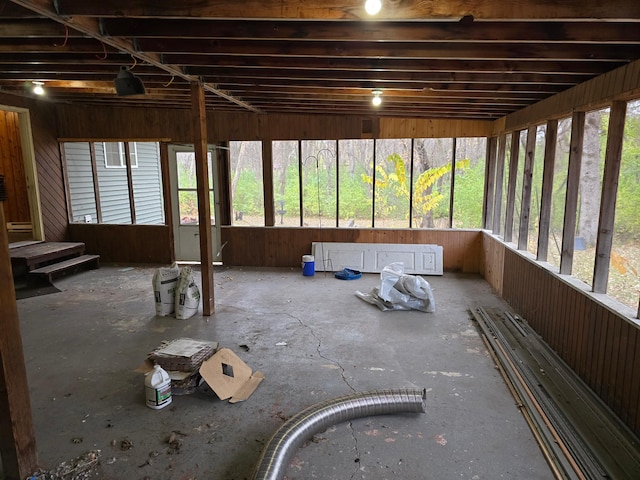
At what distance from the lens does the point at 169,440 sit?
9.30 feet

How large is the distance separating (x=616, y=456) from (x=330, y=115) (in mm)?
6219

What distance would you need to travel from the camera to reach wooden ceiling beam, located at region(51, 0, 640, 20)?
8.02 ft

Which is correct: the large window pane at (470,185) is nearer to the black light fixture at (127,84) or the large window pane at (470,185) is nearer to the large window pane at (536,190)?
the large window pane at (536,190)

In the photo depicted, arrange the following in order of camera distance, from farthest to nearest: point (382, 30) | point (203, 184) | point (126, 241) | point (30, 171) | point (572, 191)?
point (126, 241) < point (30, 171) < point (203, 184) < point (572, 191) < point (382, 30)

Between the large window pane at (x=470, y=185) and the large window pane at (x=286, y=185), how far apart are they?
3.08 meters

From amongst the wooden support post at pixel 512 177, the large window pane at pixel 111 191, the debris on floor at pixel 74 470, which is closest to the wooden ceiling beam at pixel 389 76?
the wooden support post at pixel 512 177

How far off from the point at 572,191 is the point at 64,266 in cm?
757

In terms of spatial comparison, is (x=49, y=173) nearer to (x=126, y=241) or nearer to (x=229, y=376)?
(x=126, y=241)

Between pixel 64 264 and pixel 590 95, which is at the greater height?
pixel 590 95

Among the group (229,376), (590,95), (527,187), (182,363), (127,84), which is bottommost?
(229,376)

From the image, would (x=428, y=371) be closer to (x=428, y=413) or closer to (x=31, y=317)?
(x=428, y=413)

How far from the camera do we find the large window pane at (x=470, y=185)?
25.1 feet

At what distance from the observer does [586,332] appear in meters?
3.51

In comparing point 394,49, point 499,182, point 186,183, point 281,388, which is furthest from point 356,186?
point 281,388
